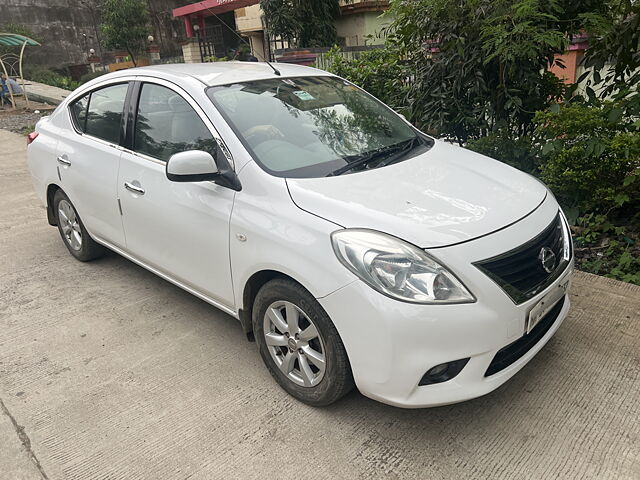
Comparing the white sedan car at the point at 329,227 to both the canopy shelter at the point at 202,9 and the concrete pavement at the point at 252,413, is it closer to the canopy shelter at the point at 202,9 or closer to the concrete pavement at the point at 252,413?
the concrete pavement at the point at 252,413

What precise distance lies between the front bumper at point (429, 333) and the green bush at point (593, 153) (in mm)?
2048

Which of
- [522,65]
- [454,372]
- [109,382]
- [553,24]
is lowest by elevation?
[109,382]

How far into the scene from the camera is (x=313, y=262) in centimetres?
229

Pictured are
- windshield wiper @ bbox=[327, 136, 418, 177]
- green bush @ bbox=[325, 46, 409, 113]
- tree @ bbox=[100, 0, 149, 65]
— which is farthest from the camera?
tree @ bbox=[100, 0, 149, 65]

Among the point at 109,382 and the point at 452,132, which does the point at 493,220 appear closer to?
the point at 109,382

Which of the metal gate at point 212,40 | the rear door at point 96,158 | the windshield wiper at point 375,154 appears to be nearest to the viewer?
the windshield wiper at point 375,154

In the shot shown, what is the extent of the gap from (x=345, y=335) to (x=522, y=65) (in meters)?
3.33

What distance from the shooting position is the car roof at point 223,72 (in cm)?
321

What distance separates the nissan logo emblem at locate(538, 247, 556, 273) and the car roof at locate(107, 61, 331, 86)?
2024 millimetres

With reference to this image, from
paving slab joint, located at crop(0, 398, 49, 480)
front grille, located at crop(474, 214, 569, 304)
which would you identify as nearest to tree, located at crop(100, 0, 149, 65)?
paving slab joint, located at crop(0, 398, 49, 480)

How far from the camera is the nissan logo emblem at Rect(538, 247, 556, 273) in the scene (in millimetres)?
2379

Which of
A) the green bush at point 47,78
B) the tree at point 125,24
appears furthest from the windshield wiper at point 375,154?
the tree at point 125,24

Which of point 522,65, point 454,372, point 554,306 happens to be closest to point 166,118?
point 454,372

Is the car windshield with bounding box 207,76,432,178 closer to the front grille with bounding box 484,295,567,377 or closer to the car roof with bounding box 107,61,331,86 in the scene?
the car roof with bounding box 107,61,331,86
